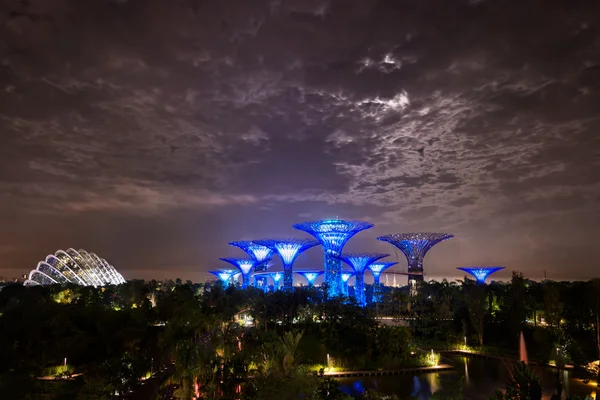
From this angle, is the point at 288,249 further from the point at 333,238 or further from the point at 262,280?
the point at 262,280

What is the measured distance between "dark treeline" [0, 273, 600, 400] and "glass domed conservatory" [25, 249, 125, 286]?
23325mm

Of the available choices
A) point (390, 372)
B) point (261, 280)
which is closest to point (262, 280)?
point (261, 280)

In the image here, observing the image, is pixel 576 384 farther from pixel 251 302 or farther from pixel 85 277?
pixel 85 277

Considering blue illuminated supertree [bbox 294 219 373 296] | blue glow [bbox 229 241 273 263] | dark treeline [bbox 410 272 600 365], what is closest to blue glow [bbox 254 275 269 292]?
blue glow [bbox 229 241 273 263]

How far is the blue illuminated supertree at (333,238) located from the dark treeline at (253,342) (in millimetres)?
4311

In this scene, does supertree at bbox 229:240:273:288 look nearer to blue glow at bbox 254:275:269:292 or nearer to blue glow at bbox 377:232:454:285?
blue glow at bbox 254:275:269:292

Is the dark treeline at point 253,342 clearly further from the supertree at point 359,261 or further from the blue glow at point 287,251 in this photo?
the supertree at point 359,261

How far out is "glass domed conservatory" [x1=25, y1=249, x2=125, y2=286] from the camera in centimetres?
6962

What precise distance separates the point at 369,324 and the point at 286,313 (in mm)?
10121

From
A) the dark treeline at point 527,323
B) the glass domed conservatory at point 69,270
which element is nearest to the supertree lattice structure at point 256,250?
the glass domed conservatory at point 69,270

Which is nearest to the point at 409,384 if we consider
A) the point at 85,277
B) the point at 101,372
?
the point at 101,372

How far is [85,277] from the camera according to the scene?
7600 cm

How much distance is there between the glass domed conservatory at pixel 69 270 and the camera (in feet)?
228

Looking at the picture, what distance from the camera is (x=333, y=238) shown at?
50.0 m
